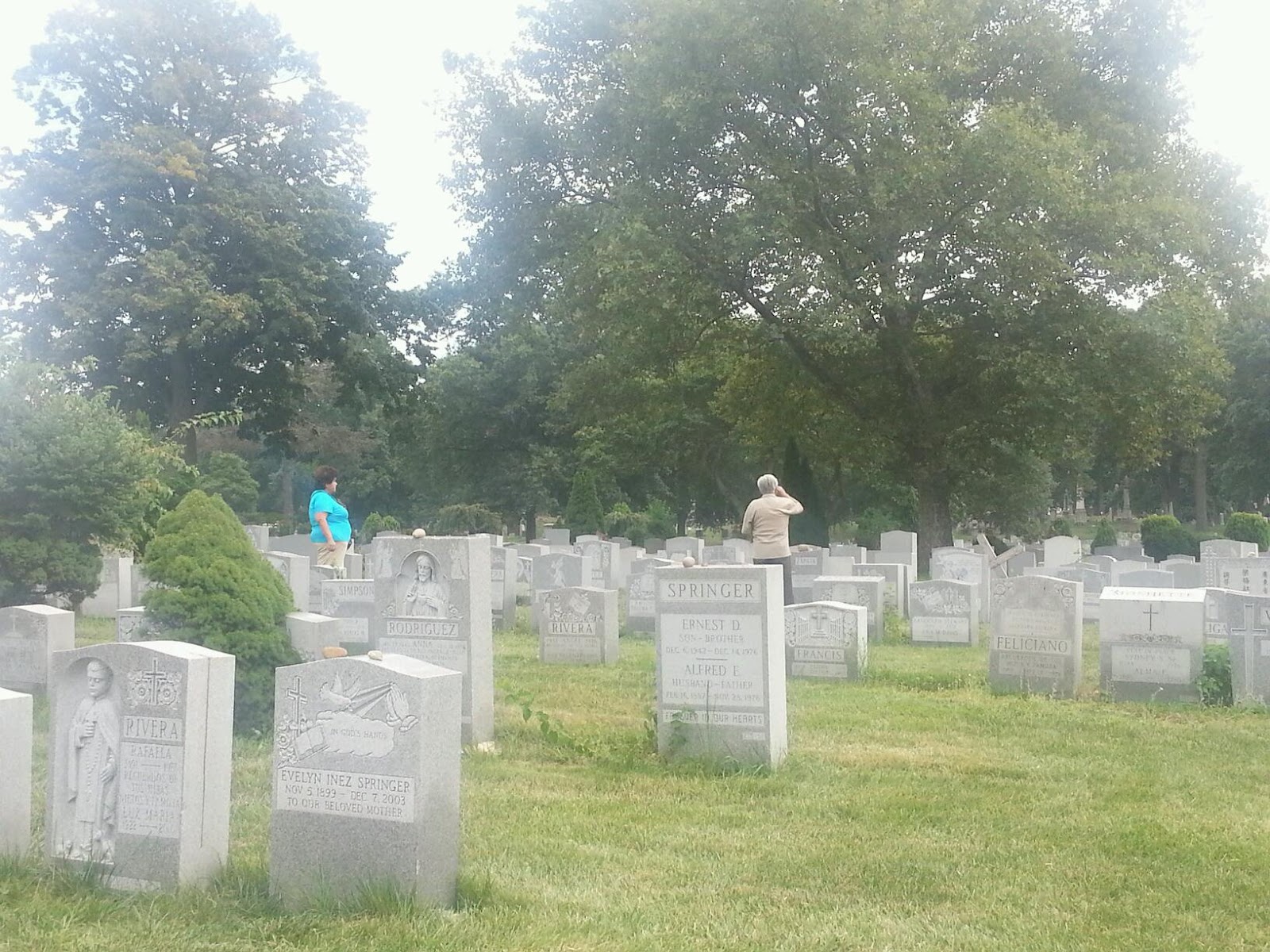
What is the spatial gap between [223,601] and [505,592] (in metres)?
8.64

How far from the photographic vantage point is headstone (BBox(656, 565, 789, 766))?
774cm

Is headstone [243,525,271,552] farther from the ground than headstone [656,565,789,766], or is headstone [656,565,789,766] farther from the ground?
headstone [243,525,271,552]

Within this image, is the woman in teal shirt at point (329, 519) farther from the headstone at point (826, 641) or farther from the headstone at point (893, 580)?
the headstone at point (893, 580)

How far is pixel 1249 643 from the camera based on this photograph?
9867 mm

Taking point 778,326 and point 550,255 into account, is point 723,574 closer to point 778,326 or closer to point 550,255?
point 778,326

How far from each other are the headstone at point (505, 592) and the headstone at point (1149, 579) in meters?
8.06

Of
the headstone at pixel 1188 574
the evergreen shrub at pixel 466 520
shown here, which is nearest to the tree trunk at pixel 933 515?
the headstone at pixel 1188 574

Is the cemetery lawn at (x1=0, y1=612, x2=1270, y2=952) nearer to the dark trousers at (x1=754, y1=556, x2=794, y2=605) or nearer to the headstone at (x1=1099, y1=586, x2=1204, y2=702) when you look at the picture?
the headstone at (x1=1099, y1=586, x2=1204, y2=702)

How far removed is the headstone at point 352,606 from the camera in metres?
13.7

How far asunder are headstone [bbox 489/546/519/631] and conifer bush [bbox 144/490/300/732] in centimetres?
778

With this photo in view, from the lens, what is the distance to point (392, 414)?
38.9 metres

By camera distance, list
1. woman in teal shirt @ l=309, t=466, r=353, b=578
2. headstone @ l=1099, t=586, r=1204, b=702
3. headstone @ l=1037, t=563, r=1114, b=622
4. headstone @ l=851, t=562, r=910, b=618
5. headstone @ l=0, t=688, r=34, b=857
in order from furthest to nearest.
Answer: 1. headstone @ l=851, t=562, r=910, b=618
2. headstone @ l=1037, t=563, r=1114, b=622
3. woman in teal shirt @ l=309, t=466, r=353, b=578
4. headstone @ l=1099, t=586, r=1204, b=702
5. headstone @ l=0, t=688, r=34, b=857

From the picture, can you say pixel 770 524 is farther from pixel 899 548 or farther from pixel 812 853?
pixel 899 548

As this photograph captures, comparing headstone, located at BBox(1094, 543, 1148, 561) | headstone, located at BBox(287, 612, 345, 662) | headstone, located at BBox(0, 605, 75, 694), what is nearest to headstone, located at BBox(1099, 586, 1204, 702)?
headstone, located at BBox(287, 612, 345, 662)
